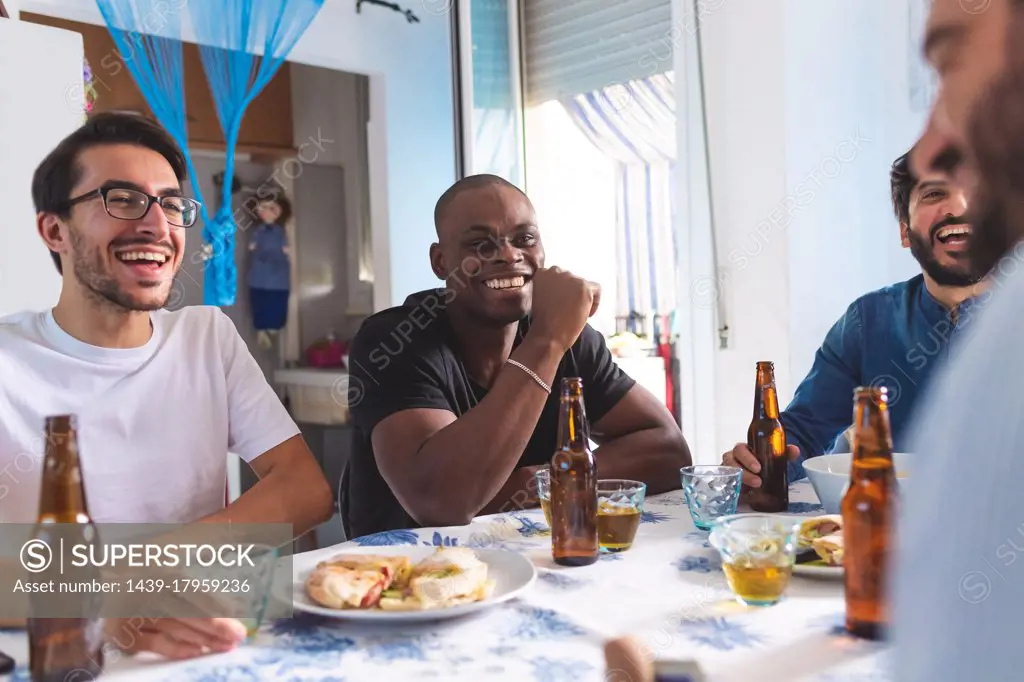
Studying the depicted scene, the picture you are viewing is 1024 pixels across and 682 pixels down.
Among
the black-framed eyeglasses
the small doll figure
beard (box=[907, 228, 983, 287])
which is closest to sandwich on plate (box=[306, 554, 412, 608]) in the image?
the black-framed eyeglasses

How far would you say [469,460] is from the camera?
1422 mm

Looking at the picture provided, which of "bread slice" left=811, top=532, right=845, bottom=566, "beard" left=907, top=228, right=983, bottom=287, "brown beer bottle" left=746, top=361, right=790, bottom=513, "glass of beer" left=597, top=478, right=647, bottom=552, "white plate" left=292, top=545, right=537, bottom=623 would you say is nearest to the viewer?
"white plate" left=292, top=545, right=537, bottom=623

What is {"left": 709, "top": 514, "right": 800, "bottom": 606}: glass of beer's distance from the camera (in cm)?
90

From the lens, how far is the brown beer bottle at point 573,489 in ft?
3.50

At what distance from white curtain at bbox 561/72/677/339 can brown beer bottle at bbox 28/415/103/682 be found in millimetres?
3362

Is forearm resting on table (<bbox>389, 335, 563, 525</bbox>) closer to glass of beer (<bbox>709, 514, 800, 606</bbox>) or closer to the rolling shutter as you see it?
glass of beer (<bbox>709, 514, 800, 606</bbox>)

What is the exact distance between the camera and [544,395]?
1522 millimetres

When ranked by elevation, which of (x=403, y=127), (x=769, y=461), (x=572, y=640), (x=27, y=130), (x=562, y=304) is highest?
(x=403, y=127)

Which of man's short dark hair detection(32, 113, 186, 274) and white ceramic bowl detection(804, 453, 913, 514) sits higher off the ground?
man's short dark hair detection(32, 113, 186, 274)

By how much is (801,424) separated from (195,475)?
3.95 feet

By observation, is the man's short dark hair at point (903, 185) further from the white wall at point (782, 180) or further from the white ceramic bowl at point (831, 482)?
the white wall at point (782, 180)

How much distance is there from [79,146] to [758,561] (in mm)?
1335

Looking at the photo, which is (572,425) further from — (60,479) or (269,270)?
(269,270)

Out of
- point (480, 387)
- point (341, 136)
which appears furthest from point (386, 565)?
point (341, 136)
